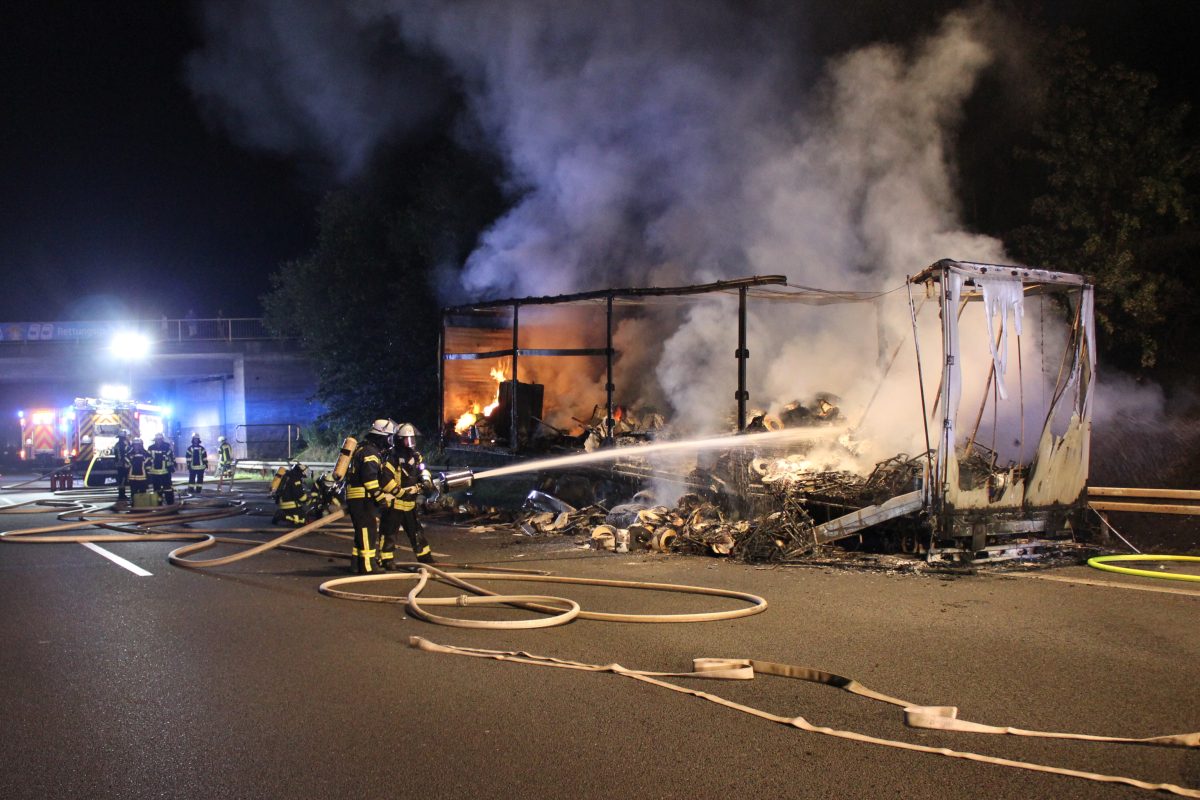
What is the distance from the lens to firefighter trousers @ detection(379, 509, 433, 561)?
31.3 ft

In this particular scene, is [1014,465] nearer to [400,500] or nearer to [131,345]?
[400,500]

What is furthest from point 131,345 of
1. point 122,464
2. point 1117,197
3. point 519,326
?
point 1117,197

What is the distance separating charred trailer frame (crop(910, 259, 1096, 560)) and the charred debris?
2cm

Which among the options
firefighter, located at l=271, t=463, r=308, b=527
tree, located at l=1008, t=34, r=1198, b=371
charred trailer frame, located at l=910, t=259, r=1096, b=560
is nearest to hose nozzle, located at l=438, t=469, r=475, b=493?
firefighter, located at l=271, t=463, r=308, b=527

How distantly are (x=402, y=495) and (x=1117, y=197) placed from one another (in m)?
12.6

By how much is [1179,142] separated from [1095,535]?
8.02 metres

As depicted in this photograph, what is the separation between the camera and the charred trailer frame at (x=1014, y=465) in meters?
9.44

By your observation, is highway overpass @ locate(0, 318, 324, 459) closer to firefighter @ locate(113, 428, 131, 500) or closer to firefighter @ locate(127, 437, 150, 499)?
firefighter @ locate(113, 428, 131, 500)

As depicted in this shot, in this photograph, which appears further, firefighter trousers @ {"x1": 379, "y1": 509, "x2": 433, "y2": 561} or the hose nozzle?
the hose nozzle

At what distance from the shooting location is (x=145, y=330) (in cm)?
3641

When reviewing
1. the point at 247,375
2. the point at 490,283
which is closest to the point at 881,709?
the point at 490,283

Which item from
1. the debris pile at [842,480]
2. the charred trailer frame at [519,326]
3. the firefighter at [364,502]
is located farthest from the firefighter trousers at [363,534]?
the charred trailer frame at [519,326]

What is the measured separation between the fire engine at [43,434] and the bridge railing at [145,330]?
3.36 m

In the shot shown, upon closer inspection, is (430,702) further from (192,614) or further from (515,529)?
(515,529)
